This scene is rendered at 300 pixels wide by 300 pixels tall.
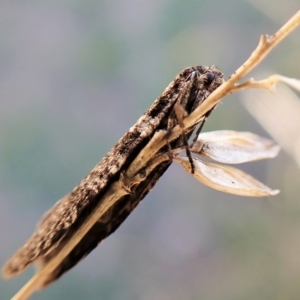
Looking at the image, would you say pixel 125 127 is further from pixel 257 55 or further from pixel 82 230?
pixel 257 55

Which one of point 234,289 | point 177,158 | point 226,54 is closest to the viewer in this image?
point 177,158

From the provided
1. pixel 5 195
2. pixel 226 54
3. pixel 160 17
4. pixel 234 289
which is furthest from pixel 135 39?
pixel 234 289

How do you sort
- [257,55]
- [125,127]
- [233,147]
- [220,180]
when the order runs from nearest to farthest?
[257,55] → [220,180] → [233,147] → [125,127]

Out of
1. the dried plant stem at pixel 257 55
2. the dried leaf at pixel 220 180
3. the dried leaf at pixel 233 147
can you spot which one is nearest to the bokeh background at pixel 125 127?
the dried leaf at pixel 233 147

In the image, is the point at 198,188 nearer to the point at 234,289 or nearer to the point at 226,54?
the point at 234,289

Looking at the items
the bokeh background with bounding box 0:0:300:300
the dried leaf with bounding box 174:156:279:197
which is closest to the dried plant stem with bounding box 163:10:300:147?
the dried leaf with bounding box 174:156:279:197

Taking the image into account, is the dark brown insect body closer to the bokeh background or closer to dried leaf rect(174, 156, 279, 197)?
dried leaf rect(174, 156, 279, 197)

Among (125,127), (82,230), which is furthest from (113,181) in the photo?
(125,127)
